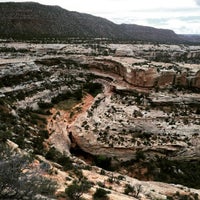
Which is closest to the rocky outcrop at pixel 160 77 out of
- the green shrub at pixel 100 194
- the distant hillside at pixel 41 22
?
the green shrub at pixel 100 194

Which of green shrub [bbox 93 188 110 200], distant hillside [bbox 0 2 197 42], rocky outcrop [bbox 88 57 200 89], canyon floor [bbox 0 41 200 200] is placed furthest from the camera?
distant hillside [bbox 0 2 197 42]

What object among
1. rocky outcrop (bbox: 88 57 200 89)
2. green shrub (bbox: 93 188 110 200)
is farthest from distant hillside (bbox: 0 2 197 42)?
green shrub (bbox: 93 188 110 200)

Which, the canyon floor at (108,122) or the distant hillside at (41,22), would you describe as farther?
the distant hillside at (41,22)

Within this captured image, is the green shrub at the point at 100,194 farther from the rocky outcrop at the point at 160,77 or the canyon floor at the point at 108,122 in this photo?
the rocky outcrop at the point at 160,77

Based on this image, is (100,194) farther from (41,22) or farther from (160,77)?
(41,22)

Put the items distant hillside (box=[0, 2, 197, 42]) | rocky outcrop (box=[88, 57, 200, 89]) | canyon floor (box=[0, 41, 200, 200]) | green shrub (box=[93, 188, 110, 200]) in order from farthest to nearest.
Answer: distant hillside (box=[0, 2, 197, 42]) → rocky outcrop (box=[88, 57, 200, 89]) → canyon floor (box=[0, 41, 200, 200]) → green shrub (box=[93, 188, 110, 200])

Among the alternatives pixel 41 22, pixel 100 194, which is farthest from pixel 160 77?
pixel 41 22

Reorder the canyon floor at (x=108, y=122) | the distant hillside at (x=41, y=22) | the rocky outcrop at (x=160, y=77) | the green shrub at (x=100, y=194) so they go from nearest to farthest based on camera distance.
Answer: the green shrub at (x=100, y=194) → the canyon floor at (x=108, y=122) → the rocky outcrop at (x=160, y=77) → the distant hillside at (x=41, y=22)

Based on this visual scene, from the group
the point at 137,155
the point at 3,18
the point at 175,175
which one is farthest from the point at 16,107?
the point at 3,18

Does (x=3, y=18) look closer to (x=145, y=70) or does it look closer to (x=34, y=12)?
(x=34, y=12)

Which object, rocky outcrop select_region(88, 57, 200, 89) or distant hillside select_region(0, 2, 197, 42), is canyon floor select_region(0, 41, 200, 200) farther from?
distant hillside select_region(0, 2, 197, 42)

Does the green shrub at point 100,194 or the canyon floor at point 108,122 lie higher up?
the green shrub at point 100,194
